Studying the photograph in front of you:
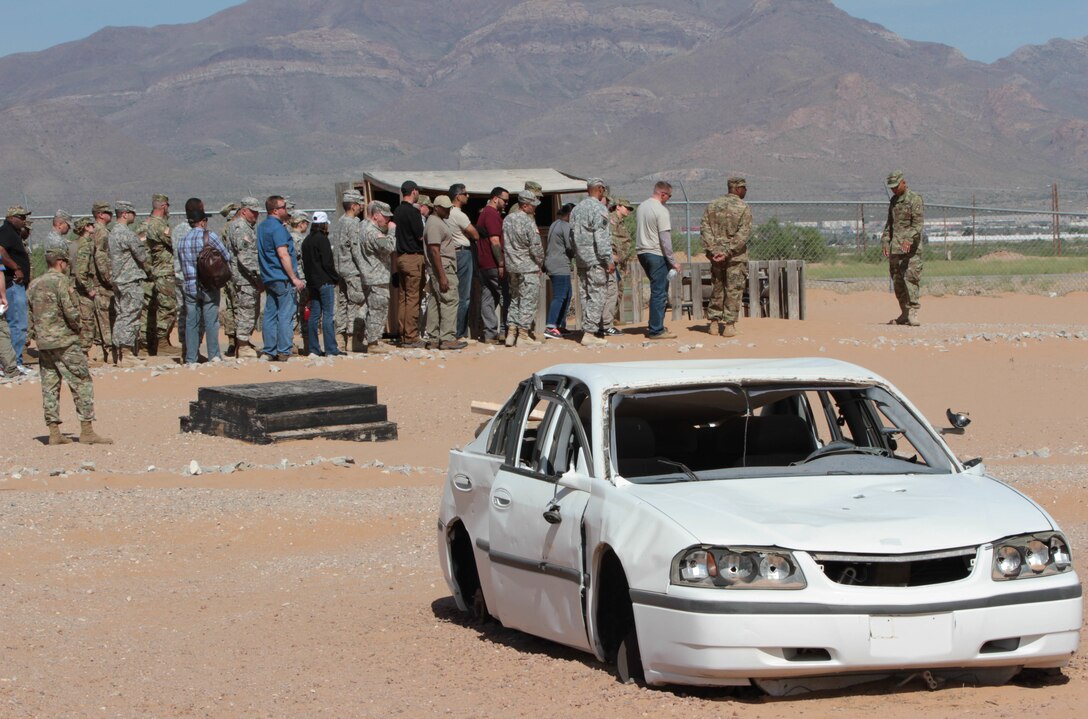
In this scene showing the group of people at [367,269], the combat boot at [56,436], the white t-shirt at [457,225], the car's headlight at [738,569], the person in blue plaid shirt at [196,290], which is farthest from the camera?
the white t-shirt at [457,225]

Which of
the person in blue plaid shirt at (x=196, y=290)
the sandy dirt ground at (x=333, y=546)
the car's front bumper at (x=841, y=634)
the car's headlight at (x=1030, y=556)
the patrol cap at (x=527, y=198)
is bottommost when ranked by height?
the sandy dirt ground at (x=333, y=546)

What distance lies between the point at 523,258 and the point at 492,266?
78 cm

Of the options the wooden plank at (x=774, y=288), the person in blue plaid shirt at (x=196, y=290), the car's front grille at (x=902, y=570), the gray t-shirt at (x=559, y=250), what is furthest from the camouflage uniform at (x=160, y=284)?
the car's front grille at (x=902, y=570)

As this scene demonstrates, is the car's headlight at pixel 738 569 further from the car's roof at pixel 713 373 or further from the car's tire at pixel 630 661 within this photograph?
the car's roof at pixel 713 373

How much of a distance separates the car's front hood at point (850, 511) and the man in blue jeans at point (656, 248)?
46.3ft

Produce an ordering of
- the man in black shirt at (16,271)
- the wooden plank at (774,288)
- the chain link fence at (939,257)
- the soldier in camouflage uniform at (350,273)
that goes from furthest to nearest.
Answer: the chain link fence at (939,257), the wooden plank at (774,288), the man in black shirt at (16,271), the soldier in camouflage uniform at (350,273)

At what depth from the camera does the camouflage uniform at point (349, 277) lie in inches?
810

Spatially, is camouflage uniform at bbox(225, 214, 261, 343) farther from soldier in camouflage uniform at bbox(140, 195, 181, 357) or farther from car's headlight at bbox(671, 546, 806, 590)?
car's headlight at bbox(671, 546, 806, 590)

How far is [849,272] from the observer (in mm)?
43875

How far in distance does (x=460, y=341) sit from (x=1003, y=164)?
519 feet

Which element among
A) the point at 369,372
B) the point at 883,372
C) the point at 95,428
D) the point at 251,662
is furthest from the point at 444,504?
the point at 883,372

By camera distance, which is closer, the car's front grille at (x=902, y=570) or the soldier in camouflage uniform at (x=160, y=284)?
the car's front grille at (x=902, y=570)

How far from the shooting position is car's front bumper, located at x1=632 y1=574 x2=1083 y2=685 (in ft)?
19.8

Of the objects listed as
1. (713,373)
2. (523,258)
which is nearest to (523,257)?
(523,258)
